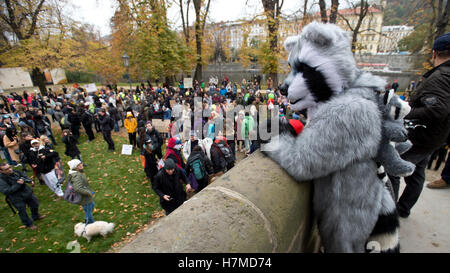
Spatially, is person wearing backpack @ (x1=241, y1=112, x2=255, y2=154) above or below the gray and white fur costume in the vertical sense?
below

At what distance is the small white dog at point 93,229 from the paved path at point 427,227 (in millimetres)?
5829

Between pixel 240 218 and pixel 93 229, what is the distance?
5588 millimetres

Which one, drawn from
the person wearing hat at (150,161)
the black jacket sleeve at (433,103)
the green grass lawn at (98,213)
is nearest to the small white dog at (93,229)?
the green grass lawn at (98,213)

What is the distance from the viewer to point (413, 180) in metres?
3.03

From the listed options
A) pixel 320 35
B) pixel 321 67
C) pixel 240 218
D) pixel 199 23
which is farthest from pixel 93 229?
pixel 199 23

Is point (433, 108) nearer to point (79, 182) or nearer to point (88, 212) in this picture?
point (79, 182)

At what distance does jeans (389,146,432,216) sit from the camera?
2758 millimetres

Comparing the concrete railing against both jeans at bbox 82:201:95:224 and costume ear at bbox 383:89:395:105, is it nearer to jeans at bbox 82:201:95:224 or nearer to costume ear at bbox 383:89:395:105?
costume ear at bbox 383:89:395:105

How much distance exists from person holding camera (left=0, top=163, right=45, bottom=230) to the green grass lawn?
323mm

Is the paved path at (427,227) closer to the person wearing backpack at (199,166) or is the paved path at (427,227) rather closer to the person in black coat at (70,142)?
the person wearing backpack at (199,166)

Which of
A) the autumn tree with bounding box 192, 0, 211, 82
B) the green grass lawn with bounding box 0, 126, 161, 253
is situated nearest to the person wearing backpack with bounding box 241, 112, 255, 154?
the green grass lawn with bounding box 0, 126, 161, 253
